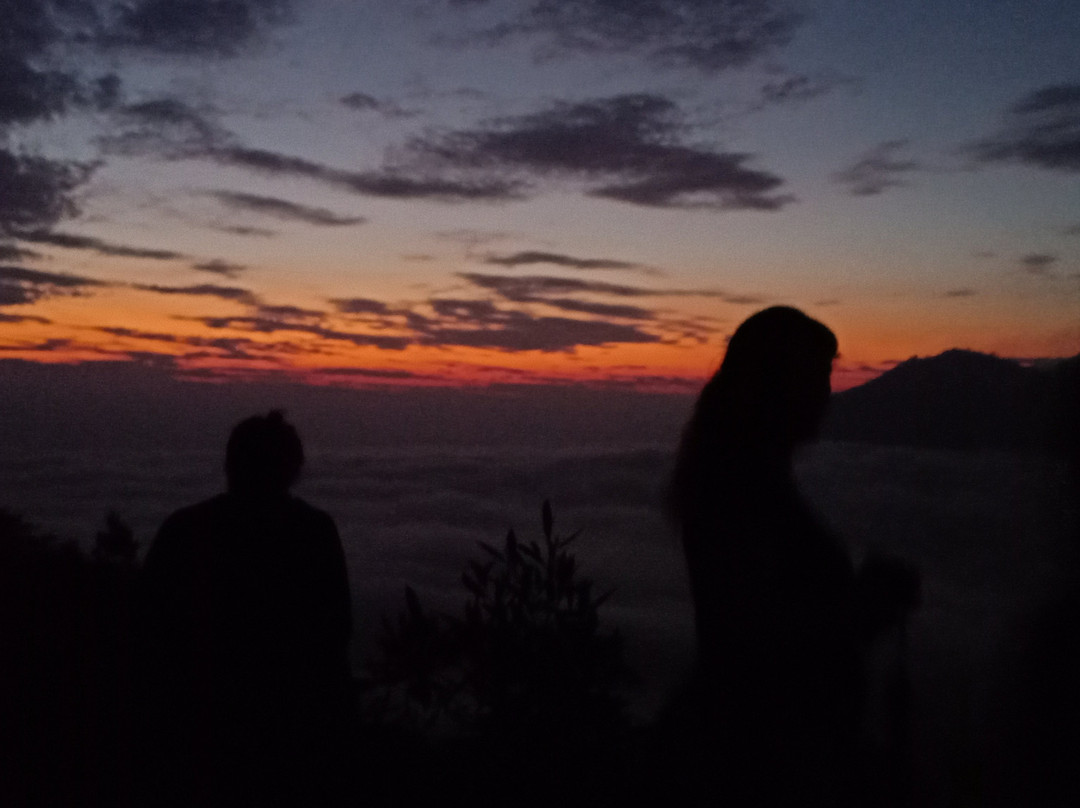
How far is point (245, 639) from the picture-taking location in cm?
264

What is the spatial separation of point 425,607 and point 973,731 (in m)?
2.02

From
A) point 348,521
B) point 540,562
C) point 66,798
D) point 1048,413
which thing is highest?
point 1048,413

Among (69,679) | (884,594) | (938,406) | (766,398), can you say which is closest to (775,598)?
(884,594)

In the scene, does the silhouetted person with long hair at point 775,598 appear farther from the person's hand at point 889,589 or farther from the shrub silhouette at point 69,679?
the shrub silhouette at point 69,679

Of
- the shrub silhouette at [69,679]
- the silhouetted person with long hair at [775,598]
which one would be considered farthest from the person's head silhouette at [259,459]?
the silhouetted person with long hair at [775,598]

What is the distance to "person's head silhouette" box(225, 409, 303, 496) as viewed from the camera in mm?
2732

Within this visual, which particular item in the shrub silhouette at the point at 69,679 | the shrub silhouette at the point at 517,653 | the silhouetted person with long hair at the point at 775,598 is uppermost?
the silhouetted person with long hair at the point at 775,598

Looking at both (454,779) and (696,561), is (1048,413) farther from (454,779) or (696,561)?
(454,779)

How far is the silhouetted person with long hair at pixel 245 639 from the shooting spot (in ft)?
8.58

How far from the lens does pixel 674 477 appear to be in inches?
78.2

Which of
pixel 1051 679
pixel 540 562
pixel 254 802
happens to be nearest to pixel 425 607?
pixel 540 562

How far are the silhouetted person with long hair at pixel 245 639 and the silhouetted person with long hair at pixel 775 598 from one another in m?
1.40

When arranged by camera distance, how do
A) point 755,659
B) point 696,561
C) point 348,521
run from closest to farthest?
point 755,659 < point 696,561 < point 348,521

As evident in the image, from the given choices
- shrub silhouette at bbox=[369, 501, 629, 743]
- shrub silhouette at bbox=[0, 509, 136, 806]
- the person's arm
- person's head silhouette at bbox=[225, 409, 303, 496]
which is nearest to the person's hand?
the person's arm
